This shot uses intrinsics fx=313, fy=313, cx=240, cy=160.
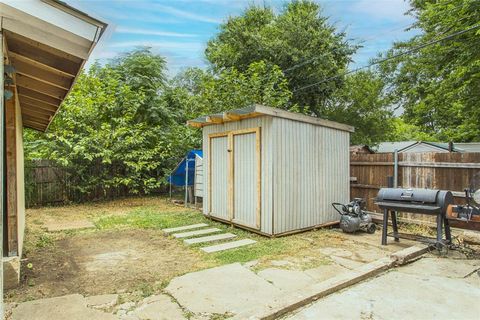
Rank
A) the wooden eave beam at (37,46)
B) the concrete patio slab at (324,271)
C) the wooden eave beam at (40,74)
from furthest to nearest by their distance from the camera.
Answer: the concrete patio slab at (324,271)
the wooden eave beam at (40,74)
the wooden eave beam at (37,46)

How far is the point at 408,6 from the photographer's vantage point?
11.8 m

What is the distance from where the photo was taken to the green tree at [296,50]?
1248cm

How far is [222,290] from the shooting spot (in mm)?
3145

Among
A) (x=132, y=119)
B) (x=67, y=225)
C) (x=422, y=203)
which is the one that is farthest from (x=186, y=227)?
(x=132, y=119)

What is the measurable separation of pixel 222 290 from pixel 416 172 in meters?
4.66

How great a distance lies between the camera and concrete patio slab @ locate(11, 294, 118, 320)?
→ 2584 millimetres

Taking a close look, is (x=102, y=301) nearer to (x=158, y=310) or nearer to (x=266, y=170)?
(x=158, y=310)

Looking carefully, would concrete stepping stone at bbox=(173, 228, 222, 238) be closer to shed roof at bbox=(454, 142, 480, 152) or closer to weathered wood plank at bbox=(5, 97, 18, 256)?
weathered wood plank at bbox=(5, 97, 18, 256)

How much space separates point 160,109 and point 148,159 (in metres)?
1.83

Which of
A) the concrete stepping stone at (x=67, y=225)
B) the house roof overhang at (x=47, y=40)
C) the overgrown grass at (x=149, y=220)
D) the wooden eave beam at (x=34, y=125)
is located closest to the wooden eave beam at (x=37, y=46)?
the house roof overhang at (x=47, y=40)

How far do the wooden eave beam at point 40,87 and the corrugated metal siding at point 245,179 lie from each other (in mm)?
3035

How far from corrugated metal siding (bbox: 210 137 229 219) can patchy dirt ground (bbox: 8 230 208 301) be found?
1.47m

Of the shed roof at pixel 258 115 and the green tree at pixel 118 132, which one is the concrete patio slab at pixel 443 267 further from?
the green tree at pixel 118 132

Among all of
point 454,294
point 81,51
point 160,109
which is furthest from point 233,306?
point 160,109
